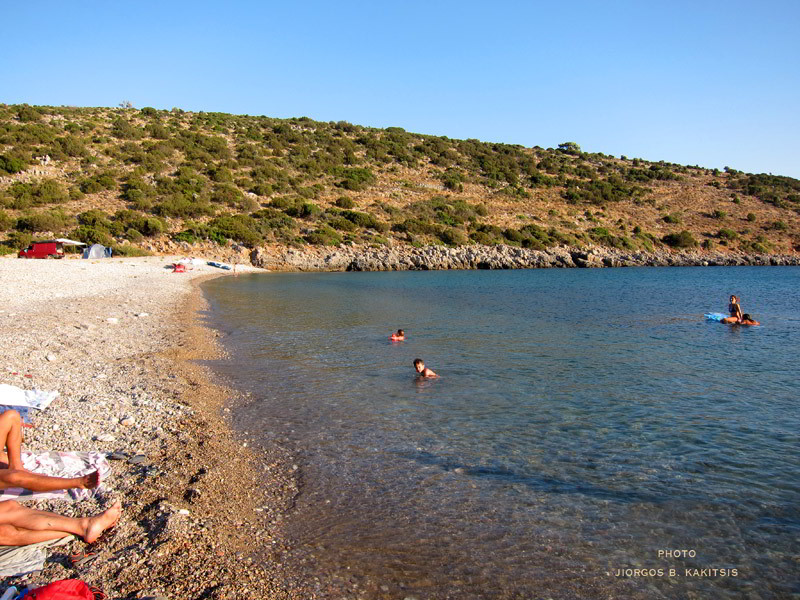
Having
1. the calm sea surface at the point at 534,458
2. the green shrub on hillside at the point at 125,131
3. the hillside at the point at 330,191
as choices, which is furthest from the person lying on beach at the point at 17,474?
the green shrub on hillside at the point at 125,131

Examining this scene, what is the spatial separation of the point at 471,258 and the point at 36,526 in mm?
53018

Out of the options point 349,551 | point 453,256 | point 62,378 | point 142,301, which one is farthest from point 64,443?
point 453,256

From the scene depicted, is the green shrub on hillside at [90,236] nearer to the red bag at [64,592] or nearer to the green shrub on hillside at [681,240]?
the red bag at [64,592]

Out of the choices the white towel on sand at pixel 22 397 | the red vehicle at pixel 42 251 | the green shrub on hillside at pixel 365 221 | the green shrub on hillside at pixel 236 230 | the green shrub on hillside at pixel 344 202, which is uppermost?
the green shrub on hillside at pixel 344 202

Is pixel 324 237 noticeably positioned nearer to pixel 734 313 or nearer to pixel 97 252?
pixel 97 252

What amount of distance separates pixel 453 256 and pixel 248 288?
28.6m

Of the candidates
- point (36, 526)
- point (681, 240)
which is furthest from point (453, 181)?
point (36, 526)

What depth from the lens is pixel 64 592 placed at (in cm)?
360

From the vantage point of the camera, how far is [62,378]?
932cm

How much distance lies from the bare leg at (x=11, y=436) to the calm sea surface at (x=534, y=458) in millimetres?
2802

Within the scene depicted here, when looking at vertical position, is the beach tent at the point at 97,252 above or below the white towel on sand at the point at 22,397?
below

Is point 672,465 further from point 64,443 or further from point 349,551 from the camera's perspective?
point 64,443

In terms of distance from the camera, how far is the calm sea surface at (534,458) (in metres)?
4.70

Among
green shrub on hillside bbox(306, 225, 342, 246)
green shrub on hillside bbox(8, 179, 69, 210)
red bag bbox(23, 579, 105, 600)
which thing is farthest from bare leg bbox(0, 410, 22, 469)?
green shrub on hillside bbox(8, 179, 69, 210)
